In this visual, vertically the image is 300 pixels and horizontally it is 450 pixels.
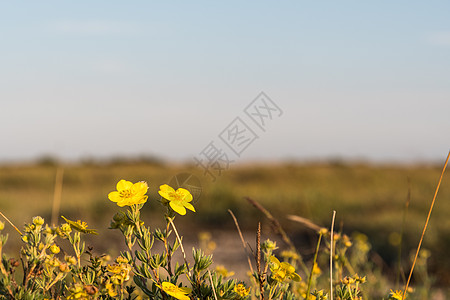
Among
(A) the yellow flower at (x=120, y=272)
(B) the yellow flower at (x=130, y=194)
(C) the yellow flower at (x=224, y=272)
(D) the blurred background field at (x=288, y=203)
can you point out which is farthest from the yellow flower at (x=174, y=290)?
(D) the blurred background field at (x=288, y=203)

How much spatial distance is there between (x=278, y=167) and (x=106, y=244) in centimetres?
877

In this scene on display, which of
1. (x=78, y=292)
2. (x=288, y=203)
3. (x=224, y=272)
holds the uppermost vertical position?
(x=78, y=292)

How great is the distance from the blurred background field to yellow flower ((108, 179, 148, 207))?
217cm

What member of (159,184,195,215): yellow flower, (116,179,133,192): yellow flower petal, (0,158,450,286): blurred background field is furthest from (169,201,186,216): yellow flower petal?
(0,158,450,286): blurred background field

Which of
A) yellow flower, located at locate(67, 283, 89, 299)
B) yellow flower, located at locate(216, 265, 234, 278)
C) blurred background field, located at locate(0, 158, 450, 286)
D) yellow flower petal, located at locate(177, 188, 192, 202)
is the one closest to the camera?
yellow flower, located at locate(67, 283, 89, 299)

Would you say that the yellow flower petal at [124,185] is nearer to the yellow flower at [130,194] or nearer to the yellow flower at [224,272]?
the yellow flower at [130,194]

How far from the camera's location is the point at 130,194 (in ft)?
4.15

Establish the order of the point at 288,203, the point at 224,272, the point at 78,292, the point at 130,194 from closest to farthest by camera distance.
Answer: the point at 78,292, the point at 130,194, the point at 224,272, the point at 288,203

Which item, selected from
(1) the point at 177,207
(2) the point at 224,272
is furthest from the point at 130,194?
(2) the point at 224,272

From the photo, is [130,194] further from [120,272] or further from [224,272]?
[224,272]

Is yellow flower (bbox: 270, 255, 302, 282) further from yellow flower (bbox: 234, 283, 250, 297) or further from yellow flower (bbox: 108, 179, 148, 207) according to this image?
yellow flower (bbox: 108, 179, 148, 207)

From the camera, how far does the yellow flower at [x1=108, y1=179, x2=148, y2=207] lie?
1.23m

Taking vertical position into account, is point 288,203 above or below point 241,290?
below

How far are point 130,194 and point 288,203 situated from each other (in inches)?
346
